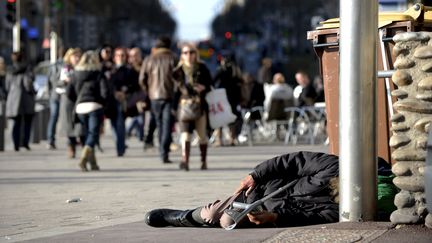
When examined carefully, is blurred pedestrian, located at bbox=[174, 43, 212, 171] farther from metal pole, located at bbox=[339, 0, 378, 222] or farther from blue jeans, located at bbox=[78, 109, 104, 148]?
metal pole, located at bbox=[339, 0, 378, 222]

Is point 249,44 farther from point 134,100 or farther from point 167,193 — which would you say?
point 167,193

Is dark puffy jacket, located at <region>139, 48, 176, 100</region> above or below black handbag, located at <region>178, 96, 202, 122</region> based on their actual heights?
above

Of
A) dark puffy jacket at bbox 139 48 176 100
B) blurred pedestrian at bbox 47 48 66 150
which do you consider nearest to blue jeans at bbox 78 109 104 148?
dark puffy jacket at bbox 139 48 176 100

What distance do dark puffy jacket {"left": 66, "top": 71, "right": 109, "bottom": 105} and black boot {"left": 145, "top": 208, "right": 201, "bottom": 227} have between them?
8625mm

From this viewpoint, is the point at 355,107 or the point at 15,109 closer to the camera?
the point at 355,107

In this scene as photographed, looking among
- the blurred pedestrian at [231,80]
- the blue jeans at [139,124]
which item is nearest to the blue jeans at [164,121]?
the blurred pedestrian at [231,80]

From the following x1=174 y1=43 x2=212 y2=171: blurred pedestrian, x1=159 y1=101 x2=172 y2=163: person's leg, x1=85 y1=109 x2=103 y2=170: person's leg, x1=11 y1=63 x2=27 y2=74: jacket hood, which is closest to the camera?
x1=174 y1=43 x2=212 y2=171: blurred pedestrian

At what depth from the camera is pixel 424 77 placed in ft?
31.1

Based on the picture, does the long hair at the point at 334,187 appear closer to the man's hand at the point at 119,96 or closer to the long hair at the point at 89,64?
the long hair at the point at 89,64

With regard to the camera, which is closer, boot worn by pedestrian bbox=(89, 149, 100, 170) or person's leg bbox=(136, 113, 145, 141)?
boot worn by pedestrian bbox=(89, 149, 100, 170)

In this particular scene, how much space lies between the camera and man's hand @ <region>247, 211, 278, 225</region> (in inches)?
389

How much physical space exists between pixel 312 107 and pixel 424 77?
17193mm

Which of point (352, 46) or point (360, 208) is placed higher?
point (352, 46)

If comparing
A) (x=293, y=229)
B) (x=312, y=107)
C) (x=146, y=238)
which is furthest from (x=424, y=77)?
(x=312, y=107)
